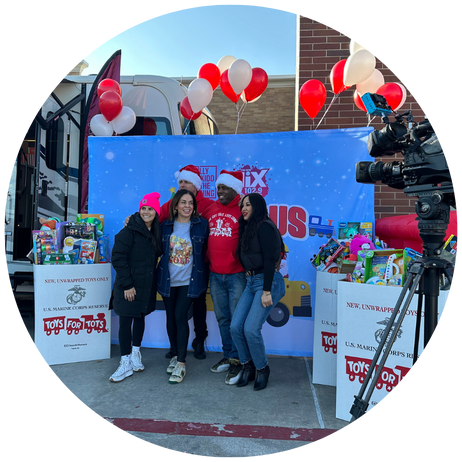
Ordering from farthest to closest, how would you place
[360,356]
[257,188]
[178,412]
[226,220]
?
[257,188] → [226,220] → [178,412] → [360,356]

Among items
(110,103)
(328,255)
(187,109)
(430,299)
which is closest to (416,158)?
(430,299)

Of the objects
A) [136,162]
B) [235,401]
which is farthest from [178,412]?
[136,162]

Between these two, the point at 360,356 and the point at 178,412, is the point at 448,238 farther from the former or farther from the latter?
the point at 178,412

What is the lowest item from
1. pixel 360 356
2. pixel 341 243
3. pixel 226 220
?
pixel 360 356

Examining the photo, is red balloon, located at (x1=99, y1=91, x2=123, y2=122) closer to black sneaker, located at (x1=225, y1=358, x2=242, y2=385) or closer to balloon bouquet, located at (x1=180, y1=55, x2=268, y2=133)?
balloon bouquet, located at (x1=180, y1=55, x2=268, y2=133)

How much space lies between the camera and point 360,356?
2396 mm

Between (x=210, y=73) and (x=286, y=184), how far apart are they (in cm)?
171

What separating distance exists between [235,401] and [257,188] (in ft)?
6.73

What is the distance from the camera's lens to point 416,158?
74.7 inches

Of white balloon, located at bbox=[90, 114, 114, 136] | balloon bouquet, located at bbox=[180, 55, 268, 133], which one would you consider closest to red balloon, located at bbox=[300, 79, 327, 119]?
balloon bouquet, located at bbox=[180, 55, 268, 133]

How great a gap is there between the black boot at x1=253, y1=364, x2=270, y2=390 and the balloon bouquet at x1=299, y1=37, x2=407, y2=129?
2.75m

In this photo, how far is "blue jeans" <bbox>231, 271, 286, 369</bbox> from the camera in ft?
9.35

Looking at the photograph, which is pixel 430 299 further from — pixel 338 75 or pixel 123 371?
pixel 338 75

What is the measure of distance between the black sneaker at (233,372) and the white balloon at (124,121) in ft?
9.70
